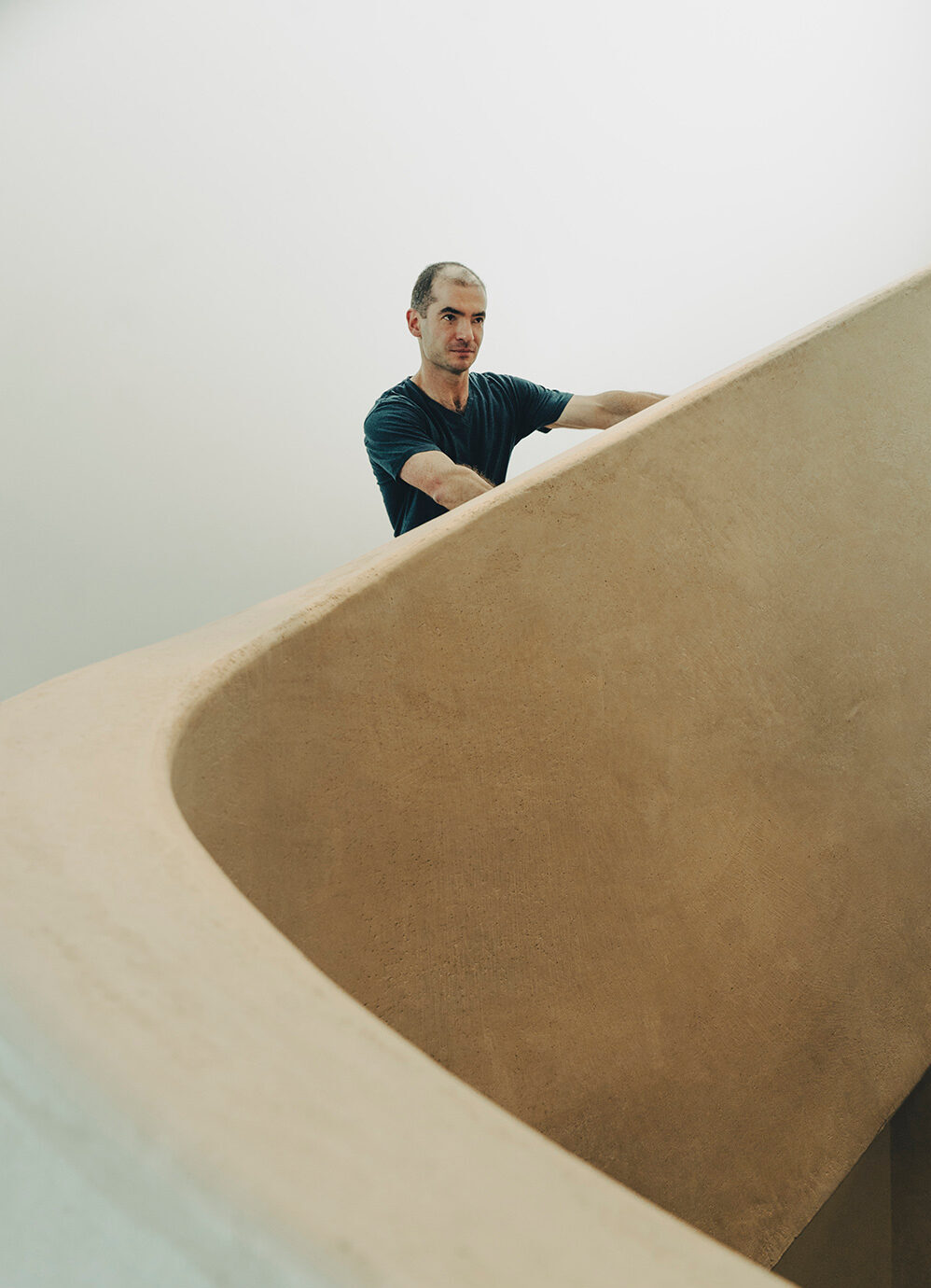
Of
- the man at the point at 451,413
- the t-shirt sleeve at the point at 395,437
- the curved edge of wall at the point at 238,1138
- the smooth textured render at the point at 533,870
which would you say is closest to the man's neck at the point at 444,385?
the man at the point at 451,413

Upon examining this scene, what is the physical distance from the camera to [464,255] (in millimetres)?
2277

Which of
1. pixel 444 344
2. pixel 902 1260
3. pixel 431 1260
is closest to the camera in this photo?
pixel 431 1260

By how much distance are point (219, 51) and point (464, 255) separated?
2.37ft

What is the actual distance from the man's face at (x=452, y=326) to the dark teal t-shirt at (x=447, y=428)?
7 cm

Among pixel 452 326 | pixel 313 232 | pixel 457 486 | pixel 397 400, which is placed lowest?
pixel 457 486

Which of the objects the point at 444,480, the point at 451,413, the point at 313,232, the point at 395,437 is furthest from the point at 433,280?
the point at 313,232

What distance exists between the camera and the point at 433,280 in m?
1.57

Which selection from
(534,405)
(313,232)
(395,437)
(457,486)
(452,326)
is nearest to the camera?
(457,486)

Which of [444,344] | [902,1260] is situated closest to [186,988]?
[902,1260]

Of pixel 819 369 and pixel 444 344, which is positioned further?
pixel 444 344

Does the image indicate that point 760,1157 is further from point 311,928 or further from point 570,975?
point 311,928

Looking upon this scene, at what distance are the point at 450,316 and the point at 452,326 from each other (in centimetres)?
2

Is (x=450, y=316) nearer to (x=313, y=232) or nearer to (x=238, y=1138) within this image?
(x=313, y=232)

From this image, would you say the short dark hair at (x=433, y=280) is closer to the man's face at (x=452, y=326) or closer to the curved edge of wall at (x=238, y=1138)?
the man's face at (x=452, y=326)
